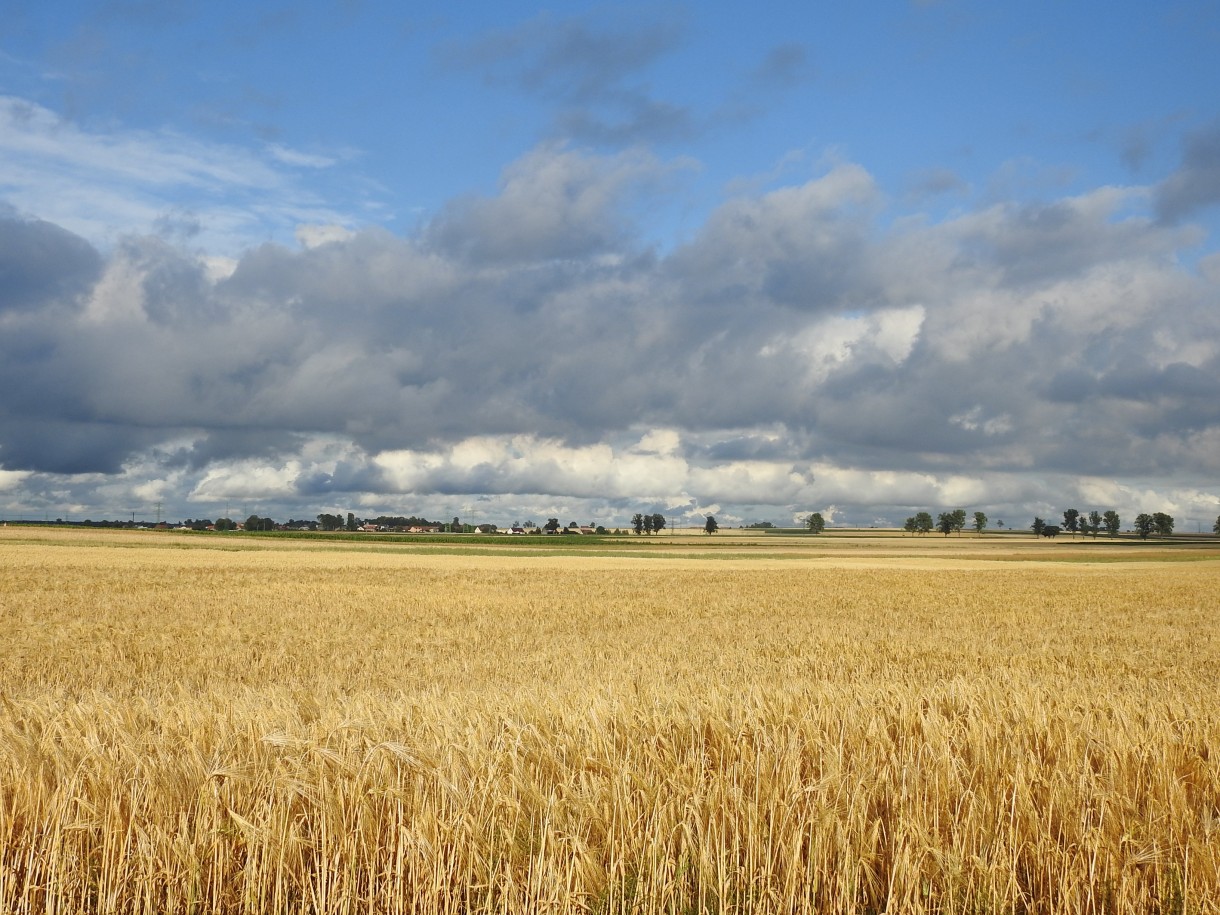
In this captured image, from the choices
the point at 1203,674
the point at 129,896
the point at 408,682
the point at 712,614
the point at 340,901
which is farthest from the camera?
the point at 712,614

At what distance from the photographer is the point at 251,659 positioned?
682 inches

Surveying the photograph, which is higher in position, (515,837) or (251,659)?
(515,837)

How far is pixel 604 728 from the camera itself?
6.68m

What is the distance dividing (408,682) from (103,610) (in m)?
14.9

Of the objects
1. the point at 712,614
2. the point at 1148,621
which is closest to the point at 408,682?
the point at 712,614

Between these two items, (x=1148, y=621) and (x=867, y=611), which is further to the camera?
(x=867, y=611)

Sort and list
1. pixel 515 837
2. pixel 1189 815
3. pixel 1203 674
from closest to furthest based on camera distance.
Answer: pixel 515 837, pixel 1189 815, pixel 1203 674

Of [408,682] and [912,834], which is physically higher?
[912,834]

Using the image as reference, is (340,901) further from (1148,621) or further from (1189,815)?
(1148,621)

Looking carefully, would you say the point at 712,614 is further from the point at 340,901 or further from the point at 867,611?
the point at 340,901

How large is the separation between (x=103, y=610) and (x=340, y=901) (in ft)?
80.7

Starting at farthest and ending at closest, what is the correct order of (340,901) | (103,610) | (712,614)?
(712,614), (103,610), (340,901)

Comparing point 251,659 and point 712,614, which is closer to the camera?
point 251,659

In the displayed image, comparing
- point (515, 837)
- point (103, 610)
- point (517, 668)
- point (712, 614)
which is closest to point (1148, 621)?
point (712, 614)
